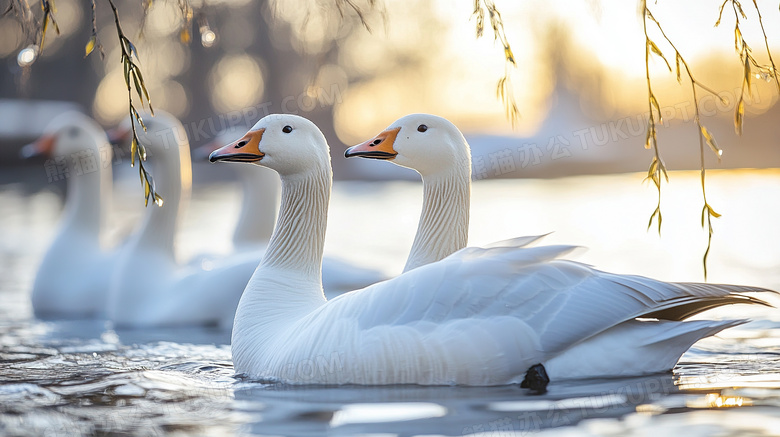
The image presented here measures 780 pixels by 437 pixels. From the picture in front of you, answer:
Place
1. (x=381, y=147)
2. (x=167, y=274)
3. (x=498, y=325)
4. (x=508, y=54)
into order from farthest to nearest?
(x=167, y=274)
(x=381, y=147)
(x=498, y=325)
(x=508, y=54)

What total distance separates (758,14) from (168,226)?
639 centimetres

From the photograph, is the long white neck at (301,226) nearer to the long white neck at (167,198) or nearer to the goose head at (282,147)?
the goose head at (282,147)

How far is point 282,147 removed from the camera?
18.3 feet

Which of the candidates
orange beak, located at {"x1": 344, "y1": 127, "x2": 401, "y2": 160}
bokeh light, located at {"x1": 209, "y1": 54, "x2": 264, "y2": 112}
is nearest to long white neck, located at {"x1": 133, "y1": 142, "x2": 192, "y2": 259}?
orange beak, located at {"x1": 344, "y1": 127, "x2": 401, "y2": 160}

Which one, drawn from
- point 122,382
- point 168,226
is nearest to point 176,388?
point 122,382

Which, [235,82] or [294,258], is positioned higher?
[235,82]

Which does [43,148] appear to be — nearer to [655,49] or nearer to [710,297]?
[710,297]

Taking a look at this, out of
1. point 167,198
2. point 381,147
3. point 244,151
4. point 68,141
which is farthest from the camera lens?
point 68,141

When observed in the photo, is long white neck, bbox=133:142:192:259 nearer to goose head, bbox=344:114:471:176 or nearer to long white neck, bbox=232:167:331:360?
long white neck, bbox=232:167:331:360

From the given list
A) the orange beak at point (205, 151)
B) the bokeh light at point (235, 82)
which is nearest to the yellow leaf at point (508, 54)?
the orange beak at point (205, 151)

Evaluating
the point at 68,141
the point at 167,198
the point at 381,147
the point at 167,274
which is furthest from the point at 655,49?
the point at 68,141

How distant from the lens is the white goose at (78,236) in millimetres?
9195

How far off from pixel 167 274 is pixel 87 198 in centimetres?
180

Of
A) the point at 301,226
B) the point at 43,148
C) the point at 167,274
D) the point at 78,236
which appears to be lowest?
the point at 167,274
